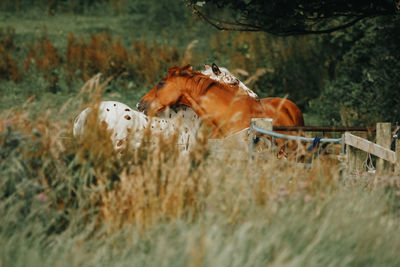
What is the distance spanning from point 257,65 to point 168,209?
40.0 ft

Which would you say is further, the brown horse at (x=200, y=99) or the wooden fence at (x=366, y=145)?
the brown horse at (x=200, y=99)

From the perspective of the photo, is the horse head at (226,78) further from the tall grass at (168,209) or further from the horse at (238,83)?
the tall grass at (168,209)

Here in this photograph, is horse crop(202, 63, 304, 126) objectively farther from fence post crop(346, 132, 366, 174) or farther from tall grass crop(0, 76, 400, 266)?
tall grass crop(0, 76, 400, 266)

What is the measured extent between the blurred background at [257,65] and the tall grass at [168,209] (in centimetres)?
583

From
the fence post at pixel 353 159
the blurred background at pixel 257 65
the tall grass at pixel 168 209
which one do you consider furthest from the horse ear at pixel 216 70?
the blurred background at pixel 257 65

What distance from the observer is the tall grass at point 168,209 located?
10.3ft

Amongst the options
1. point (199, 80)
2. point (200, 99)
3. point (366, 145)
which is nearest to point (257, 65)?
point (199, 80)

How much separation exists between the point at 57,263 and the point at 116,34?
61.1ft

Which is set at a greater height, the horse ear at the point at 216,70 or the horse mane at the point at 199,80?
the horse ear at the point at 216,70

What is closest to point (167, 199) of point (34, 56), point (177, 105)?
point (177, 105)

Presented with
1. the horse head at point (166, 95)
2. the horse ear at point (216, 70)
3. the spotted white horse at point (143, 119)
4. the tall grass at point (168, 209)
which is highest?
the horse ear at point (216, 70)

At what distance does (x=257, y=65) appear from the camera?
15570 millimetres

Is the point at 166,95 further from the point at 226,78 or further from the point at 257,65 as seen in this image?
the point at 257,65

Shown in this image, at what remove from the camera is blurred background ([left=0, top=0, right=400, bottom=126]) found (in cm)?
1157
